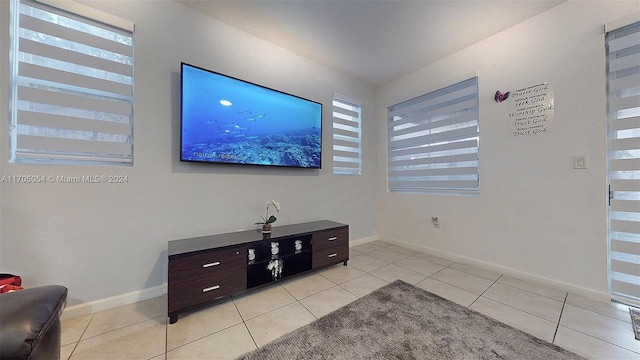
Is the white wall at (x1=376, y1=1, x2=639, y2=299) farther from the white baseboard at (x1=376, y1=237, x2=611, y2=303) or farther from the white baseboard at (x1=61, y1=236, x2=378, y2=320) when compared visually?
the white baseboard at (x1=61, y1=236, x2=378, y2=320)

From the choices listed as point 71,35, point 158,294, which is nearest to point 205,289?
point 158,294

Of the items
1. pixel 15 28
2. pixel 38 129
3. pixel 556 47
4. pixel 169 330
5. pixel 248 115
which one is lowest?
pixel 169 330

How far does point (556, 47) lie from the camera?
2.09 meters

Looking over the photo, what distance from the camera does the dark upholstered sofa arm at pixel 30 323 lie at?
0.62 metres

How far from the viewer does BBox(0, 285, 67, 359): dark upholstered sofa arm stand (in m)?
0.62

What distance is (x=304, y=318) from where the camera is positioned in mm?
1629

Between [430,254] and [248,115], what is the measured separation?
298 cm

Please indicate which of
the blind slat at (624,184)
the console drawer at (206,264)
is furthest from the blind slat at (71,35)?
the blind slat at (624,184)

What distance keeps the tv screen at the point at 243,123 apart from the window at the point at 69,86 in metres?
0.46

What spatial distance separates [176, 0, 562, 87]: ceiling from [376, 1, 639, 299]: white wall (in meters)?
0.23

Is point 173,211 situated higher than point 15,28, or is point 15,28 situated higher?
point 15,28

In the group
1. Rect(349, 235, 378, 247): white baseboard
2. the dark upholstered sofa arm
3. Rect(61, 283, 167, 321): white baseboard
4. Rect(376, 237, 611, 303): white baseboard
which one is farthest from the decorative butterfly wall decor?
Rect(61, 283, 167, 321): white baseboard

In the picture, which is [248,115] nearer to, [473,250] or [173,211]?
[173,211]

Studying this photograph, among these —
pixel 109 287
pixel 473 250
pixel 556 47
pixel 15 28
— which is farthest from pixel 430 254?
pixel 15 28
